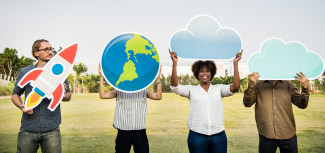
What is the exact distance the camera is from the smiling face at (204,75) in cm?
259

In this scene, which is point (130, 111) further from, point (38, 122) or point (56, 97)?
point (38, 122)

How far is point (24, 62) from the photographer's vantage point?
34.6 metres

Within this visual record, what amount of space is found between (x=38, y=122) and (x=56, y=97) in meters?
0.30

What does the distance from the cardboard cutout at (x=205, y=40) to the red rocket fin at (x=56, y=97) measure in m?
1.31

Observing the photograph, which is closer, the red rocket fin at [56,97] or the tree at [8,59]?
the red rocket fin at [56,97]

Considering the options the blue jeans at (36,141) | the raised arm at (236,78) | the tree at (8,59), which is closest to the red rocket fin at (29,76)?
the blue jeans at (36,141)

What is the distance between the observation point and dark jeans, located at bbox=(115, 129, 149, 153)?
2.70 meters

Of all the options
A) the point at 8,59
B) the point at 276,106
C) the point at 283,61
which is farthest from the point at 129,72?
the point at 8,59

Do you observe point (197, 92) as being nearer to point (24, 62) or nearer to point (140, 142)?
point (140, 142)

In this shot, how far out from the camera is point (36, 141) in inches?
100

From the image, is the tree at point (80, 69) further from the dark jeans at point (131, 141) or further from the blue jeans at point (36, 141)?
the dark jeans at point (131, 141)

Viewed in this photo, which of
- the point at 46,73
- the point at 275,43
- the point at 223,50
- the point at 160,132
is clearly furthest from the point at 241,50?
the point at 160,132

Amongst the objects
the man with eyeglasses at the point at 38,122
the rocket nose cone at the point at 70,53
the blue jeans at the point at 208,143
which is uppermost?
the rocket nose cone at the point at 70,53

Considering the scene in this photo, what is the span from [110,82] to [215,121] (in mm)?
1177
